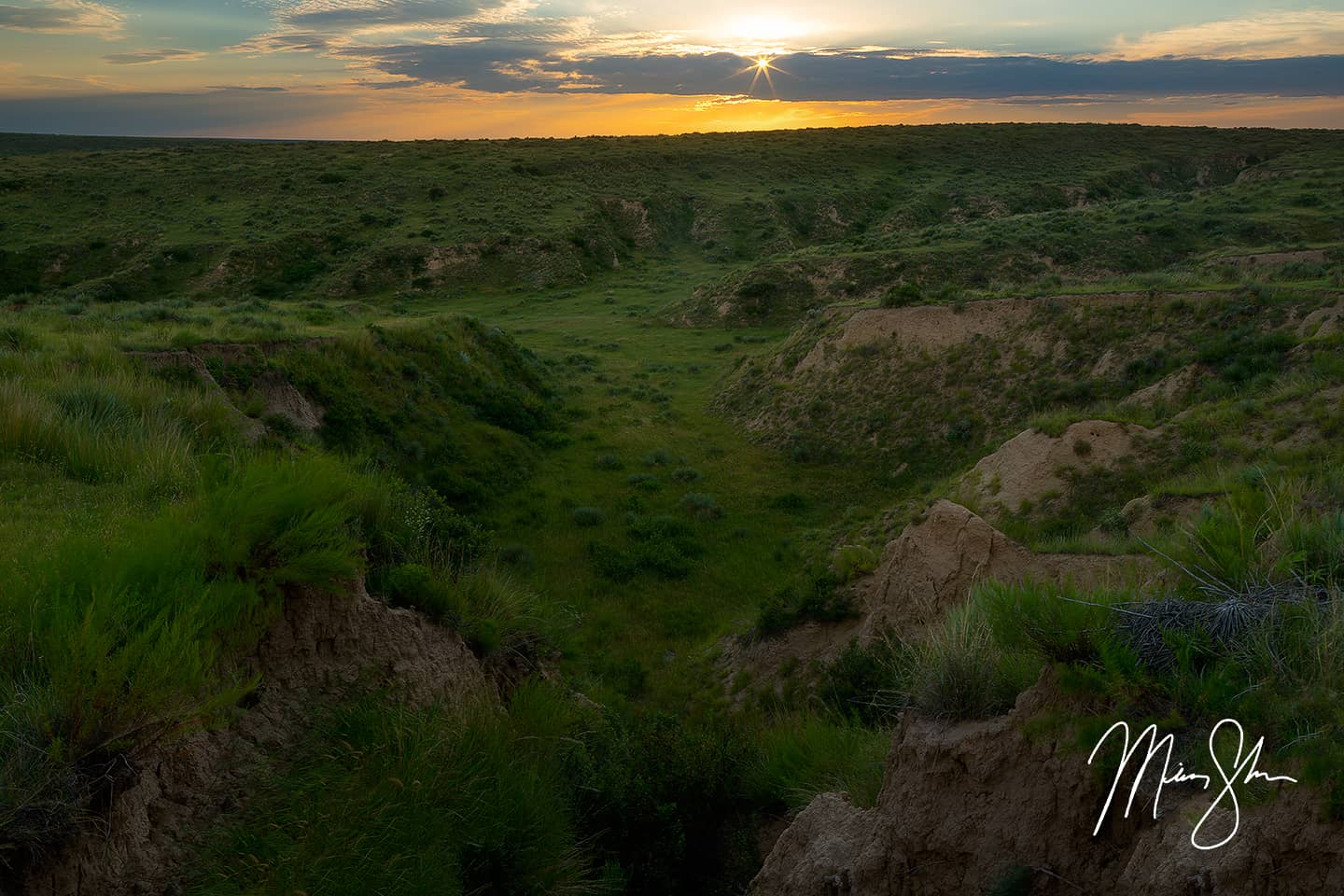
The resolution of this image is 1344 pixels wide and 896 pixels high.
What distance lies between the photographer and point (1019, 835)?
14.6 ft

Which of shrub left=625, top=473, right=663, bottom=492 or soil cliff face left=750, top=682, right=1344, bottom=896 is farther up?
soil cliff face left=750, top=682, right=1344, bottom=896

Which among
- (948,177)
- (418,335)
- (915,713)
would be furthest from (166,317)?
(948,177)

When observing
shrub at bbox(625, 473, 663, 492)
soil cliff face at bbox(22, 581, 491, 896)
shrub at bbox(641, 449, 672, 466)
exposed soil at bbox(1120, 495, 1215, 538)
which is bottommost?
shrub at bbox(625, 473, 663, 492)

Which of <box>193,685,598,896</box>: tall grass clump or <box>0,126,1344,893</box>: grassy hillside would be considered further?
<box>0,126,1344,893</box>: grassy hillside

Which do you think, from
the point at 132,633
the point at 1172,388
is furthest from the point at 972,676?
the point at 1172,388

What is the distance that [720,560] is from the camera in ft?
51.3

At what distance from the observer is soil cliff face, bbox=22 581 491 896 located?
153 inches

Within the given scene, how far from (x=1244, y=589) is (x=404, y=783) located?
5.08 meters
